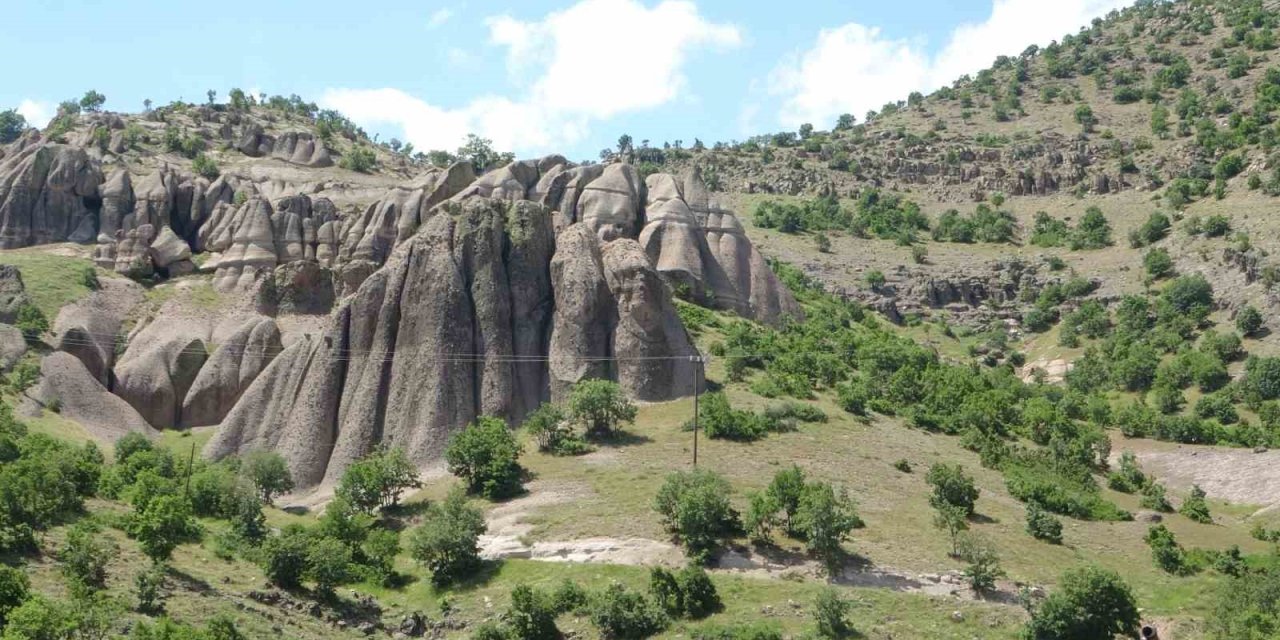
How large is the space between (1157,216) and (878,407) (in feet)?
238

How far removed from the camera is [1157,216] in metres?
142

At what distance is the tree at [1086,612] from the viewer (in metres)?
50.9

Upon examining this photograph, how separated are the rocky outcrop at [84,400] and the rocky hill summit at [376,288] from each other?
Answer: 0.23m

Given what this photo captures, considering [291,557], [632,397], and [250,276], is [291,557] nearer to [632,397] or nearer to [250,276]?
[632,397]

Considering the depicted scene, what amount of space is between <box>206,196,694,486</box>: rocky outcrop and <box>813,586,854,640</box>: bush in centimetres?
2582

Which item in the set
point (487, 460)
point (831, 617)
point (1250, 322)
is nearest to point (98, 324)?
point (487, 460)

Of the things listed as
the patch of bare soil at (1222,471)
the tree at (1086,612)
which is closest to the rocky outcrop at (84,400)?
the tree at (1086,612)

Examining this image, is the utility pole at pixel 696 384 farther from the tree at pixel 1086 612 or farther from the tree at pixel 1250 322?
the tree at pixel 1250 322

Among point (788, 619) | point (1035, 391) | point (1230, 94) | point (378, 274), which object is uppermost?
point (1230, 94)

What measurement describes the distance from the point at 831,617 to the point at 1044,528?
54.2 feet

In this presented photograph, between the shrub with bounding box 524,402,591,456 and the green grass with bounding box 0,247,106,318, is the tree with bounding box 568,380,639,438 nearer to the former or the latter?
the shrub with bounding box 524,402,591,456

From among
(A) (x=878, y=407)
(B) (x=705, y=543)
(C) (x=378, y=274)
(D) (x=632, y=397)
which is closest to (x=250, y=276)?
(C) (x=378, y=274)

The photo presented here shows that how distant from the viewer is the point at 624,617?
51.5 m

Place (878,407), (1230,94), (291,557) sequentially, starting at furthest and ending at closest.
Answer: (1230,94), (878,407), (291,557)
